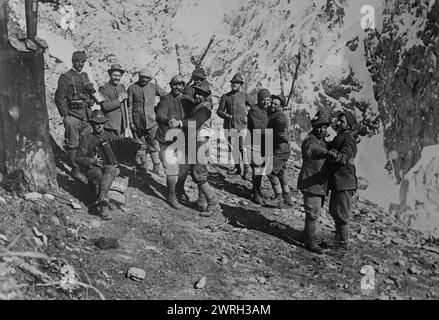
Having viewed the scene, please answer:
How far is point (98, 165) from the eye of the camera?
20.0ft

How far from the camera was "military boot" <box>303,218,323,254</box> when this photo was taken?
593 centimetres

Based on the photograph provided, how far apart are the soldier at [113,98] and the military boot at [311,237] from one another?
10.2 ft

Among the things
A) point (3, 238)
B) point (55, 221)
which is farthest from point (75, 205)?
point (3, 238)

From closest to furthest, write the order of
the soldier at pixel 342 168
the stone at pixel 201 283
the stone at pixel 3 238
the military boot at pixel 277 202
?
the stone at pixel 3 238 → the stone at pixel 201 283 → the soldier at pixel 342 168 → the military boot at pixel 277 202

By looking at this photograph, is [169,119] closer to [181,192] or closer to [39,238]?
[181,192]

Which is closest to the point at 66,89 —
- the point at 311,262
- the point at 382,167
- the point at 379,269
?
the point at 311,262

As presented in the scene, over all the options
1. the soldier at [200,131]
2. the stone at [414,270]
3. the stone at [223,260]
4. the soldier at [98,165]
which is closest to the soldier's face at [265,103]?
the soldier at [200,131]

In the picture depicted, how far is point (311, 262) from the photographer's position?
5.79m

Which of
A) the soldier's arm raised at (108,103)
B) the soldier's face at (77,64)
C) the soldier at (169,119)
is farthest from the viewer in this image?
the soldier's arm raised at (108,103)

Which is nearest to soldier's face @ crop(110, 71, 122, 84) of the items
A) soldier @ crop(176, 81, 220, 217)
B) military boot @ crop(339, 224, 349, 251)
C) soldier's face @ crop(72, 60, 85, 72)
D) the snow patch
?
soldier's face @ crop(72, 60, 85, 72)

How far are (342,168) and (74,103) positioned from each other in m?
3.84

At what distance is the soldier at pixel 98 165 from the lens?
19.6 ft

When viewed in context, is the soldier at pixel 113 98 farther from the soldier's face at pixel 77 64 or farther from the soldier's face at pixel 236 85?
the soldier's face at pixel 236 85

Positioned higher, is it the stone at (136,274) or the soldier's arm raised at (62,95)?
the soldier's arm raised at (62,95)
